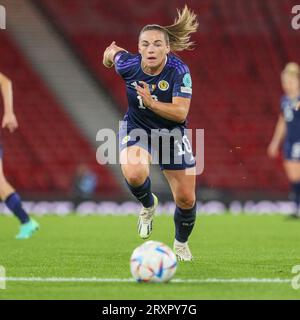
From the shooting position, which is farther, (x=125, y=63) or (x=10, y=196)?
(x=10, y=196)

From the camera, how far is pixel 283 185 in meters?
20.9

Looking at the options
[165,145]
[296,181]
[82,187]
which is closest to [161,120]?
[165,145]

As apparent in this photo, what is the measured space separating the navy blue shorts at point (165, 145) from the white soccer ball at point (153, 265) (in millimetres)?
1631

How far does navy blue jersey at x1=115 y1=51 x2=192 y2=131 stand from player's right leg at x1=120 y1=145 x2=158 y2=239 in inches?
11.2

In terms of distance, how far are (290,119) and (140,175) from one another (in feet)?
29.4

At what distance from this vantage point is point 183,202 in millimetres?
8172

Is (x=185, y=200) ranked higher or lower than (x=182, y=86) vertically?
lower

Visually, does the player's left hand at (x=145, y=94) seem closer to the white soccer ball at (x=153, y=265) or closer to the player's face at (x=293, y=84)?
the white soccer ball at (x=153, y=265)

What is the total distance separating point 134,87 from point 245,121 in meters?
13.9
